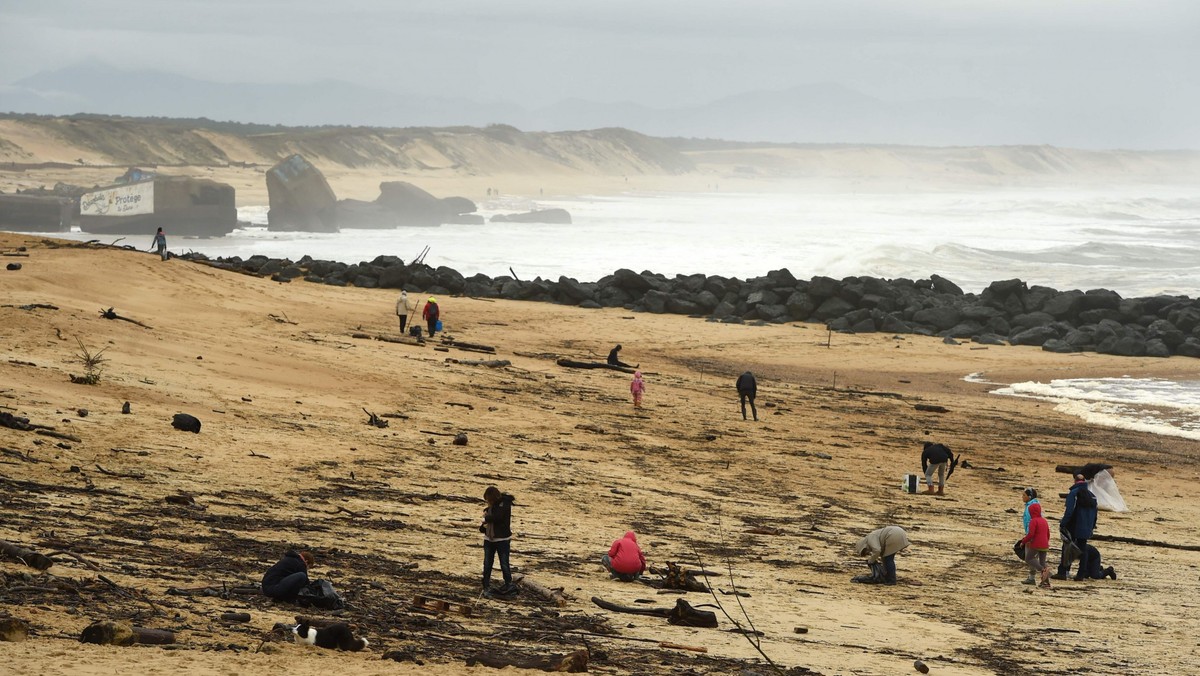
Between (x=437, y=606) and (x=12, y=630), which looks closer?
(x=12, y=630)

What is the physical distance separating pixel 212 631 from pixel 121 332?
12.8 meters

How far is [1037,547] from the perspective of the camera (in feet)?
38.5

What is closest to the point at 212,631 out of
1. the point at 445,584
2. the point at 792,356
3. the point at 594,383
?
the point at 445,584

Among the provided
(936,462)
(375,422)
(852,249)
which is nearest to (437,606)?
(375,422)

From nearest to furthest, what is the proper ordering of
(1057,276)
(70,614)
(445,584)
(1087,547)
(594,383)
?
(70,614), (445,584), (1087,547), (594,383), (1057,276)

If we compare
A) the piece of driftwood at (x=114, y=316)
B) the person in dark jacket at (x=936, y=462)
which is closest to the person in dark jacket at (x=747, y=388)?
the person in dark jacket at (x=936, y=462)

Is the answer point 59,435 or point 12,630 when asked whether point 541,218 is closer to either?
point 59,435

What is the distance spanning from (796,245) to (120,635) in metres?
57.5

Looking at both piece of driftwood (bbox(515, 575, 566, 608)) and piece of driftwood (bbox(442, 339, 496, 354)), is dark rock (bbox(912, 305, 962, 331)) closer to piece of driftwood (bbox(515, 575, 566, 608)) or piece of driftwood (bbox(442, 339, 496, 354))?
piece of driftwood (bbox(442, 339, 496, 354))

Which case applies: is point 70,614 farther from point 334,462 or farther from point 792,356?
point 792,356

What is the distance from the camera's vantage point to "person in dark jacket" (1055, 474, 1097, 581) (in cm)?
1202

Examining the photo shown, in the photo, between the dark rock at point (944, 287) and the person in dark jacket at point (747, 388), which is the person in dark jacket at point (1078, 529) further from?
the dark rock at point (944, 287)

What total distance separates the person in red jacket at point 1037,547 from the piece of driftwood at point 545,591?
4848mm

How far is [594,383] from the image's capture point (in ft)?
74.6
